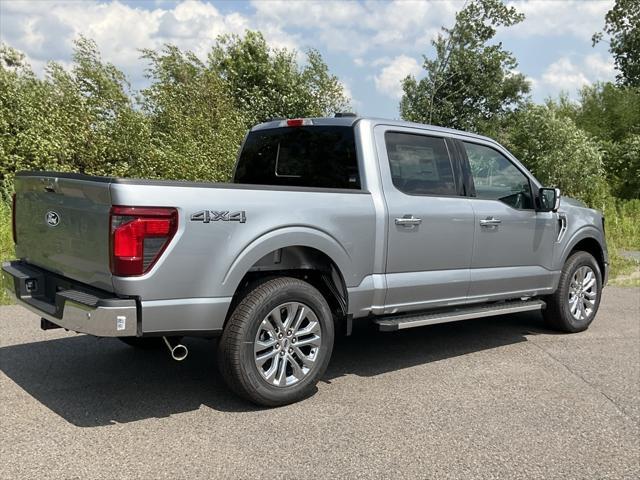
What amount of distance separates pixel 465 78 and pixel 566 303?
34.5 metres

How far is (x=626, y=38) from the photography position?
144 feet

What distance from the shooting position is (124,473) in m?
3.30

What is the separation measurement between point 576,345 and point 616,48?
44671 mm

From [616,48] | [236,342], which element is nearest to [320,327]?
[236,342]

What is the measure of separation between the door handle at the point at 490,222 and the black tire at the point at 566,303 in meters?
1.30

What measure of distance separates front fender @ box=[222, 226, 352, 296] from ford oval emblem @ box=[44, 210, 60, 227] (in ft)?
3.86

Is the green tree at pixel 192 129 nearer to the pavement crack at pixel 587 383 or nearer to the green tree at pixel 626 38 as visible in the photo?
the pavement crack at pixel 587 383

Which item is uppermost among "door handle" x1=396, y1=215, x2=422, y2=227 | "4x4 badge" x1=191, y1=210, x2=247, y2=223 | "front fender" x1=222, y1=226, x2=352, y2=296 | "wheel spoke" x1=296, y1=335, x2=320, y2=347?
"4x4 badge" x1=191, y1=210, x2=247, y2=223

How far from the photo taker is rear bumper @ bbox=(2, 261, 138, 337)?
12.0ft

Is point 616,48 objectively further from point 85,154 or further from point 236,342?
point 236,342

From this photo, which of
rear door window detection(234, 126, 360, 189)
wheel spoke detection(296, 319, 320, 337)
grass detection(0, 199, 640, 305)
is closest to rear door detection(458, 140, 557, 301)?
rear door window detection(234, 126, 360, 189)

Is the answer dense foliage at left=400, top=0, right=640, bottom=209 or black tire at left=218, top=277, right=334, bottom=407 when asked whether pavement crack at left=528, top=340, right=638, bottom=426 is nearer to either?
black tire at left=218, top=277, right=334, bottom=407

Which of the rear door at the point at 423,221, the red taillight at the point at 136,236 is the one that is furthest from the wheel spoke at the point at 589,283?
the red taillight at the point at 136,236

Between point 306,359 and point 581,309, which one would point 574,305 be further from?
point 306,359
